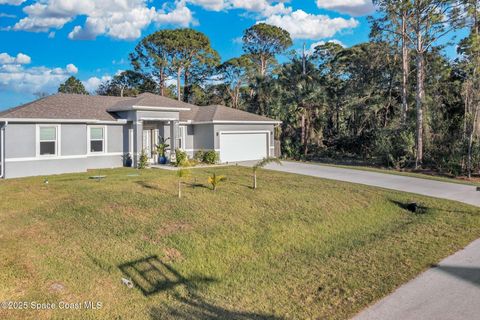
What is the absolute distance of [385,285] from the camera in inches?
269

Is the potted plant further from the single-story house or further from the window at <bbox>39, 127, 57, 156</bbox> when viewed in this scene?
the window at <bbox>39, 127, 57, 156</bbox>

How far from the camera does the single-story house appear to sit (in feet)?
52.3

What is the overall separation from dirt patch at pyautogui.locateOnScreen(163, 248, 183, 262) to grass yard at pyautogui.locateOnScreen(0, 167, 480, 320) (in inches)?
0.9

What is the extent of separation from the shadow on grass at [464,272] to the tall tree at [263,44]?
39.4m

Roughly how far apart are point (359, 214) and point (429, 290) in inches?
220

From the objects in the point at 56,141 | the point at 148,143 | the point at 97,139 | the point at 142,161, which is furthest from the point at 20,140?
the point at 148,143

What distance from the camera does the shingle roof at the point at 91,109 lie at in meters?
16.6

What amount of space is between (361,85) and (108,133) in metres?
23.0

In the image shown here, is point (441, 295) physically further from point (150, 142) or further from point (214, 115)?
point (214, 115)

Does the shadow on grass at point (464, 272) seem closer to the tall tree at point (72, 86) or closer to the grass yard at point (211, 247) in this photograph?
the grass yard at point (211, 247)

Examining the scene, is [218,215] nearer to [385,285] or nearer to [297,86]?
[385,285]

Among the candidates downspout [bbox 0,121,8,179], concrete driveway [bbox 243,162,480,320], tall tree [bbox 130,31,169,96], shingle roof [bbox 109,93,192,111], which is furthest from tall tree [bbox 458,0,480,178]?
tall tree [bbox 130,31,169,96]

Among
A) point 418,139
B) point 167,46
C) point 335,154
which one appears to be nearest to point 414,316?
point 418,139

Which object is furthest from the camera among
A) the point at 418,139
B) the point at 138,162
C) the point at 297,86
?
the point at 297,86
